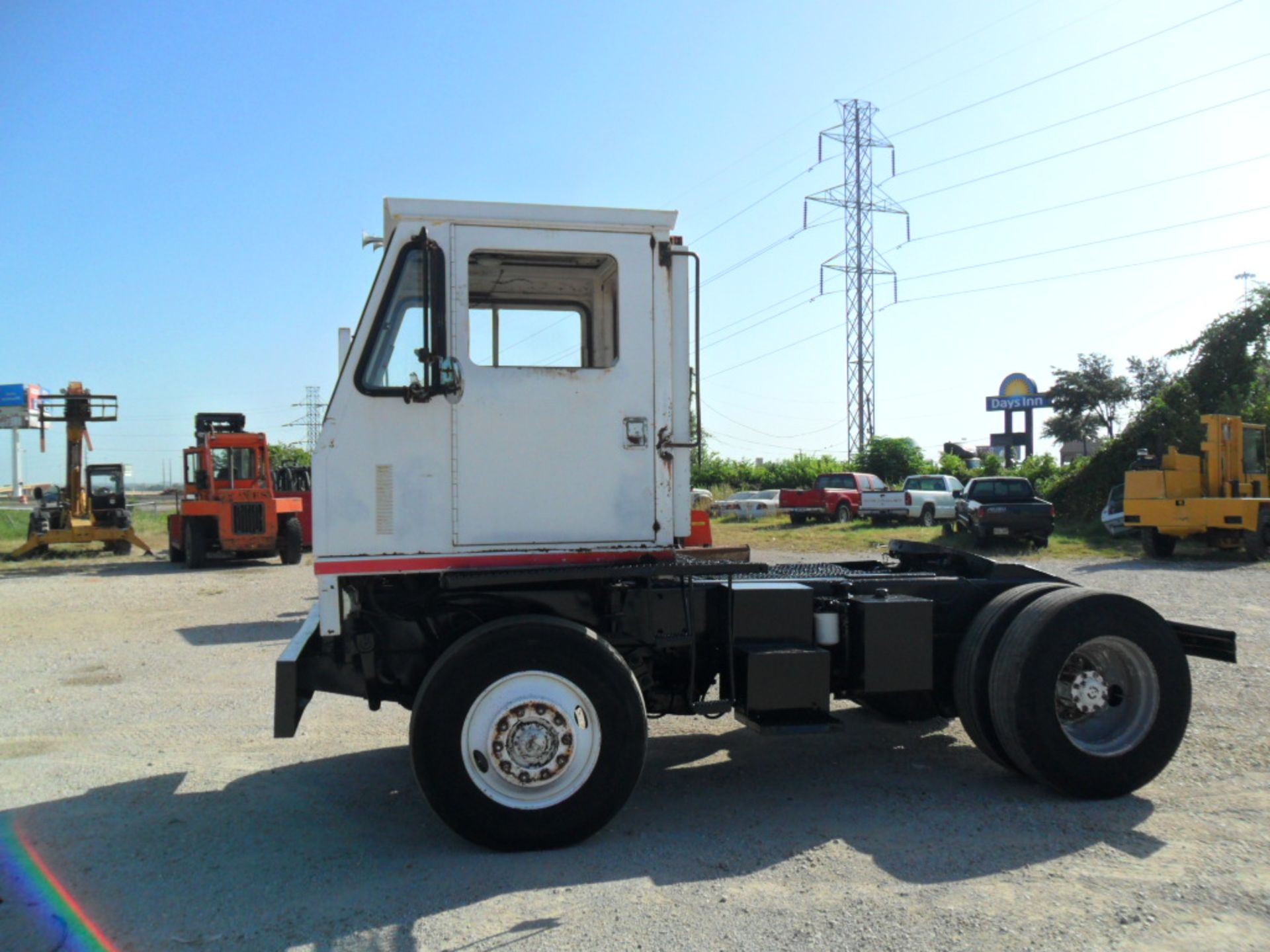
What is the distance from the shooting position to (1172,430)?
2973 centimetres

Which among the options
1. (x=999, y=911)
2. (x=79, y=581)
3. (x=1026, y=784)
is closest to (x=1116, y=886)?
(x=999, y=911)

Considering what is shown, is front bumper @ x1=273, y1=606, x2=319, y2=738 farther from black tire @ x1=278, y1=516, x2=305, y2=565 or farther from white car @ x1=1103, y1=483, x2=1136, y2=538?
white car @ x1=1103, y1=483, x2=1136, y2=538

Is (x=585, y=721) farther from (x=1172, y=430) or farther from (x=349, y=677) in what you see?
(x=1172, y=430)

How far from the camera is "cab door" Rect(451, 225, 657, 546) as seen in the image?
5.04 metres

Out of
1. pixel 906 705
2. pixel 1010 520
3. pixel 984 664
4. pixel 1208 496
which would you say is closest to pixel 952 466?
pixel 1010 520

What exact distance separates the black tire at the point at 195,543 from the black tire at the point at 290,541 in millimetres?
1656

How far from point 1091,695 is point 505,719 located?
3324 mm

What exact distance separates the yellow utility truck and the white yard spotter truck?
1725 cm

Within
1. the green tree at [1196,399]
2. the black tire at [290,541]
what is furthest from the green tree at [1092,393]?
the black tire at [290,541]

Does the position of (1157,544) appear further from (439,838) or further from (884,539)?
(439,838)

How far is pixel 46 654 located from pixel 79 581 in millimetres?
10525

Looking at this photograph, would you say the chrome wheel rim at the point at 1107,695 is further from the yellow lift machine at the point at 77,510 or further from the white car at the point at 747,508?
the white car at the point at 747,508

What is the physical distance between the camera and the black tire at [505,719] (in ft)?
15.3

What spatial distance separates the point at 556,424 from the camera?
511 centimetres
